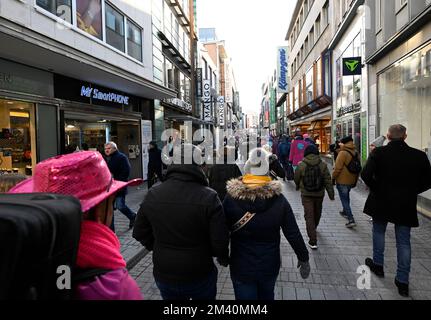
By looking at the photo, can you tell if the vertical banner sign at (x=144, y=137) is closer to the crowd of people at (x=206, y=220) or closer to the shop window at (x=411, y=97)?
the shop window at (x=411, y=97)

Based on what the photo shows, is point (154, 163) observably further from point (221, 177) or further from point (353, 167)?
point (353, 167)

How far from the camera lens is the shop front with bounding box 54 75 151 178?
959 centimetres

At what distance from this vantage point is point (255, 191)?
262 cm

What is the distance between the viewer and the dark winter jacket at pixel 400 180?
3.82 metres

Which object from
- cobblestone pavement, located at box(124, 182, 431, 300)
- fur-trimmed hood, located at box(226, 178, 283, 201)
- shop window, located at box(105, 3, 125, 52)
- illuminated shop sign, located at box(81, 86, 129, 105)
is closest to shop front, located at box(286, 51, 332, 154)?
illuminated shop sign, located at box(81, 86, 129, 105)

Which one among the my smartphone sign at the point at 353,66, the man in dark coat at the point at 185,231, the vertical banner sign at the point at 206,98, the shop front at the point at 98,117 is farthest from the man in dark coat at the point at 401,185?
the vertical banner sign at the point at 206,98

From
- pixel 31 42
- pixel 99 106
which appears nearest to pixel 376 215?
pixel 31 42

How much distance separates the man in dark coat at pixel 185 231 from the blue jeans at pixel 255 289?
0.98 ft

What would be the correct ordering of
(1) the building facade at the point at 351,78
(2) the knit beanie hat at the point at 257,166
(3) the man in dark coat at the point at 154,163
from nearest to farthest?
(2) the knit beanie hat at the point at 257,166
(3) the man in dark coat at the point at 154,163
(1) the building facade at the point at 351,78

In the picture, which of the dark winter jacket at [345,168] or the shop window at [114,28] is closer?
the dark winter jacket at [345,168]

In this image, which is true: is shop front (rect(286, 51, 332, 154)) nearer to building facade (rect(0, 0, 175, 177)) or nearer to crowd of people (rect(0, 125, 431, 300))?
building facade (rect(0, 0, 175, 177))

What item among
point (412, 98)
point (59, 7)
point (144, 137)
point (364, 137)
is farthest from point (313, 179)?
point (144, 137)

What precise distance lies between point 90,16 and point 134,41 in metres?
3.52

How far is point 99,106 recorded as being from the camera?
11.4m
